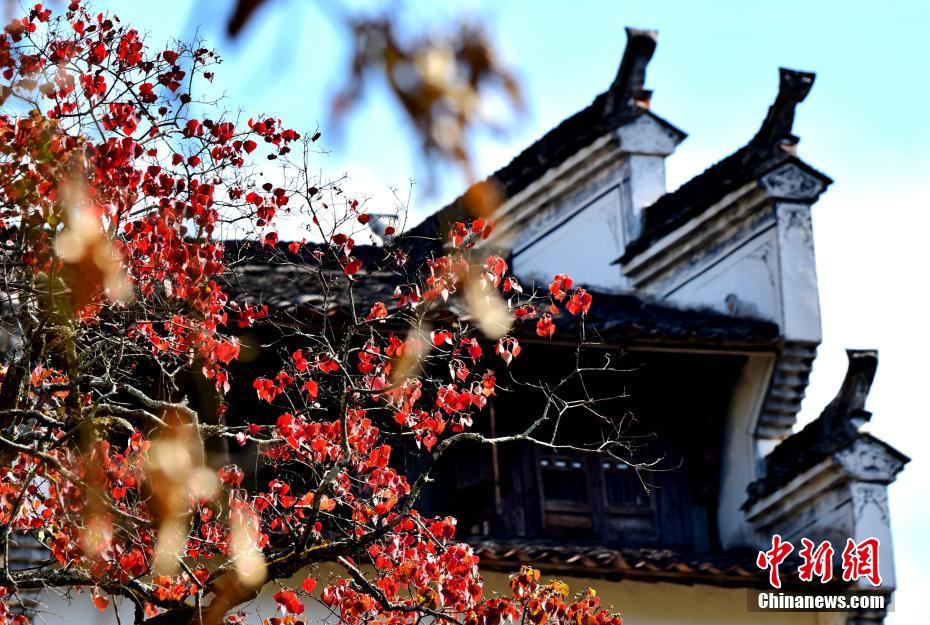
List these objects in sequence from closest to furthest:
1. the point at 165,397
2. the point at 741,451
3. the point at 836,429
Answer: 1. the point at 165,397
2. the point at 836,429
3. the point at 741,451

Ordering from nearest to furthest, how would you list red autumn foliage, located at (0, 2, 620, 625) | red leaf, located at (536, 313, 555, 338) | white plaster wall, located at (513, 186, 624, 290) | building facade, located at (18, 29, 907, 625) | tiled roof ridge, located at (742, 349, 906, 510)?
red autumn foliage, located at (0, 2, 620, 625), red leaf, located at (536, 313, 555, 338), building facade, located at (18, 29, 907, 625), tiled roof ridge, located at (742, 349, 906, 510), white plaster wall, located at (513, 186, 624, 290)

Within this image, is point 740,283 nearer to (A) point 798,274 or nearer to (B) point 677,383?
(A) point 798,274

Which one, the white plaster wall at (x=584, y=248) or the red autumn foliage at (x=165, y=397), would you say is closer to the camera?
the red autumn foliage at (x=165, y=397)

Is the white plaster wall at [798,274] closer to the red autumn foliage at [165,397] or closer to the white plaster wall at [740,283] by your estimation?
the white plaster wall at [740,283]

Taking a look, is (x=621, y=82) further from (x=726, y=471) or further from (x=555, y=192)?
(x=726, y=471)

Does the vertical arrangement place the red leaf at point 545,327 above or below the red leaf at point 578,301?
below

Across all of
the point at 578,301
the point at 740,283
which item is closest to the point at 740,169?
the point at 740,283

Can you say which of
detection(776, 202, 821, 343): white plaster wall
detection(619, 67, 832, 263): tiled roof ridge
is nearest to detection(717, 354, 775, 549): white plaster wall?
detection(776, 202, 821, 343): white plaster wall

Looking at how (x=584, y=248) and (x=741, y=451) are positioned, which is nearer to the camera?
(x=741, y=451)

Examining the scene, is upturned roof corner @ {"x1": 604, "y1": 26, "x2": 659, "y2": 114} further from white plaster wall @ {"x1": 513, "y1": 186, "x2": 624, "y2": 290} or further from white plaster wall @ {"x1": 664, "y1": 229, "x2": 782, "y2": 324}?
white plaster wall @ {"x1": 664, "y1": 229, "x2": 782, "y2": 324}

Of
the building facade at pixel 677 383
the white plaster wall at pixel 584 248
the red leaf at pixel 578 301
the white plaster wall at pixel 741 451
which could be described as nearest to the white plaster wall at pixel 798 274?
the building facade at pixel 677 383

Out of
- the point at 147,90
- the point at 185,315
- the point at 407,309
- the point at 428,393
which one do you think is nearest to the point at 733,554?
the point at 428,393

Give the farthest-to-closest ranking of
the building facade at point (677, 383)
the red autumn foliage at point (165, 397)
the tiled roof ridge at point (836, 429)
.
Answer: the tiled roof ridge at point (836, 429) < the building facade at point (677, 383) < the red autumn foliage at point (165, 397)

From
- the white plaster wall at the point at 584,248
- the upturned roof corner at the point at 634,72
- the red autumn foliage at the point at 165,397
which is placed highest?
the upturned roof corner at the point at 634,72
